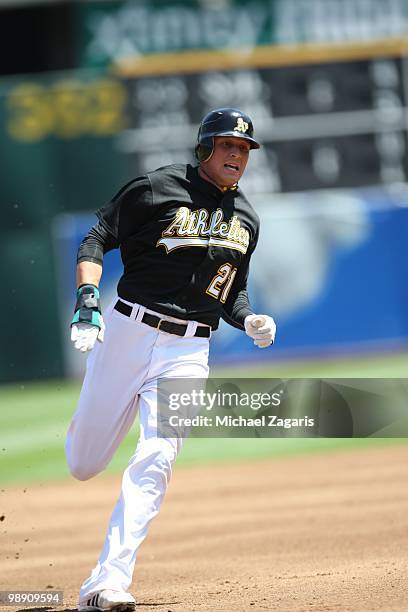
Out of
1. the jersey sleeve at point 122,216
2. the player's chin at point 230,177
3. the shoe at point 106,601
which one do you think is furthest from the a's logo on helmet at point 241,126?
the shoe at point 106,601

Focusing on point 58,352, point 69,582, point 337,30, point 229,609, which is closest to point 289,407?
point 229,609

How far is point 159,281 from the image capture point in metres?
4.40

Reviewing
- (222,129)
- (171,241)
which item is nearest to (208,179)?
(222,129)

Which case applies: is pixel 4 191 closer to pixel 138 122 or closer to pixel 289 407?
pixel 138 122

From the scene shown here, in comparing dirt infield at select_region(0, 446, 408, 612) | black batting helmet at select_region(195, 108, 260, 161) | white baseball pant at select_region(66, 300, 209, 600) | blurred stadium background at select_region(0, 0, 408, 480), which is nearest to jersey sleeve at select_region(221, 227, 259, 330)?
white baseball pant at select_region(66, 300, 209, 600)

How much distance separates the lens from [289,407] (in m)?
4.75

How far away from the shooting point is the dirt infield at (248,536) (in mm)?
4551

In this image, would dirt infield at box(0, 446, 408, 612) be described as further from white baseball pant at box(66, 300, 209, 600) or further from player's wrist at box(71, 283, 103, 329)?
player's wrist at box(71, 283, 103, 329)

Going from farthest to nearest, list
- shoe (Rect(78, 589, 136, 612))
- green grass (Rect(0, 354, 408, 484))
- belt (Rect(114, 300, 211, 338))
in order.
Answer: green grass (Rect(0, 354, 408, 484))
belt (Rect(114, 300, 211, 338))
shoe (Rect(78, 589, 136, 612))

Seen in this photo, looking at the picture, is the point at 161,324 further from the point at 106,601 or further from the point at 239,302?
the point at 106,601

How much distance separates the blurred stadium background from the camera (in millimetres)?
13633

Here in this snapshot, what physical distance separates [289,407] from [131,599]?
115cm

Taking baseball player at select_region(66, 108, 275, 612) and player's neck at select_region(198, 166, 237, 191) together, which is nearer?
baseball player at select_region(66, 108, 275, 612)

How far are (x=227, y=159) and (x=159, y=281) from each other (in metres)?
0.56
